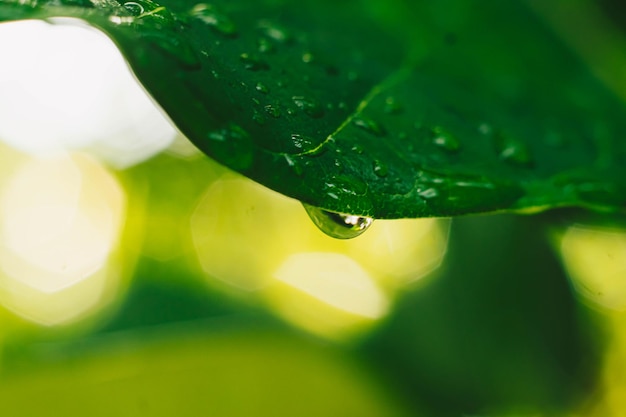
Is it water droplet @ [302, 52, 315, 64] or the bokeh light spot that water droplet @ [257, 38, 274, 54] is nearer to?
water droplet @ [302, 52, 315, 64]

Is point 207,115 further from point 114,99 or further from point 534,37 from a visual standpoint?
point 114,99

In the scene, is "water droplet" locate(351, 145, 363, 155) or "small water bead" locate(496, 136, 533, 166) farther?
"small water bead" locate(496, 136, 533, 166)

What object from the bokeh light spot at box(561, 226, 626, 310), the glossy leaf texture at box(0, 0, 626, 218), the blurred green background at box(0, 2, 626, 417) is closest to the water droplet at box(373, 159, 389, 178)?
the glossy leaf texture at box(0, 0, 626, 218)

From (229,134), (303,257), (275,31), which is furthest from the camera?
(303,257)

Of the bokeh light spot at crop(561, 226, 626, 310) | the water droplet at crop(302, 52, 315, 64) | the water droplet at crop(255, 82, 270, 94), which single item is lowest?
the bokeh light spot at crop(561, 226, 626, 310)

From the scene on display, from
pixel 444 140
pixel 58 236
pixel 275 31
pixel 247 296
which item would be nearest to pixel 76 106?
pixel 58 236

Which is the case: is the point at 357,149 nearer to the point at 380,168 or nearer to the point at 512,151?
the point at 380,168

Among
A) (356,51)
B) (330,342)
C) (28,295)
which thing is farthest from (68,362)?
(356,51)
